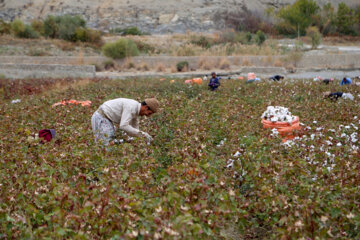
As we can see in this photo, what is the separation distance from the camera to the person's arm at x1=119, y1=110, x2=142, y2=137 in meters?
5.44

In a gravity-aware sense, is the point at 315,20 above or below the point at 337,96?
below

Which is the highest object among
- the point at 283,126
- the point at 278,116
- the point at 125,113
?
the point at 125,113

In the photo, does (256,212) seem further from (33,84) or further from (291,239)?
(33,84)

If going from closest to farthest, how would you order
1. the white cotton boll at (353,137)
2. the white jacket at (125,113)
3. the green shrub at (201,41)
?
the white cotton boll at (353,137), the white jacket at (125,113), the green shrub at (201,41)

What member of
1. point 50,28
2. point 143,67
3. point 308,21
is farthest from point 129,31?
point 143,67

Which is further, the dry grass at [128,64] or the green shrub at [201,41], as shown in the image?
the green shrub at [201,41]

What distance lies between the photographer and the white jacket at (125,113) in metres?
5.52

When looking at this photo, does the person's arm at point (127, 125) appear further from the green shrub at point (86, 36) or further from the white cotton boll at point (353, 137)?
the green shrub at point (86, 36)

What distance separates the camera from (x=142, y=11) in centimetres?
5738

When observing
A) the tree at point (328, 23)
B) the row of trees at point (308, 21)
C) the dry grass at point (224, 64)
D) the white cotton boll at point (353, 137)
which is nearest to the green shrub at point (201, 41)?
the dry grass at point (224, 64)

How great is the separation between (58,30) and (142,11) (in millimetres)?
23552

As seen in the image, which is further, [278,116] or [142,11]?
[142,11]

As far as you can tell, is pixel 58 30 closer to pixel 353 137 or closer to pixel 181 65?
pixel 181 65

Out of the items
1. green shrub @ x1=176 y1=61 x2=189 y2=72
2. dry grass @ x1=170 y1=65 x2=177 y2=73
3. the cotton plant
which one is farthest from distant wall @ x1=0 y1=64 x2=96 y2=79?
the cotton plant
